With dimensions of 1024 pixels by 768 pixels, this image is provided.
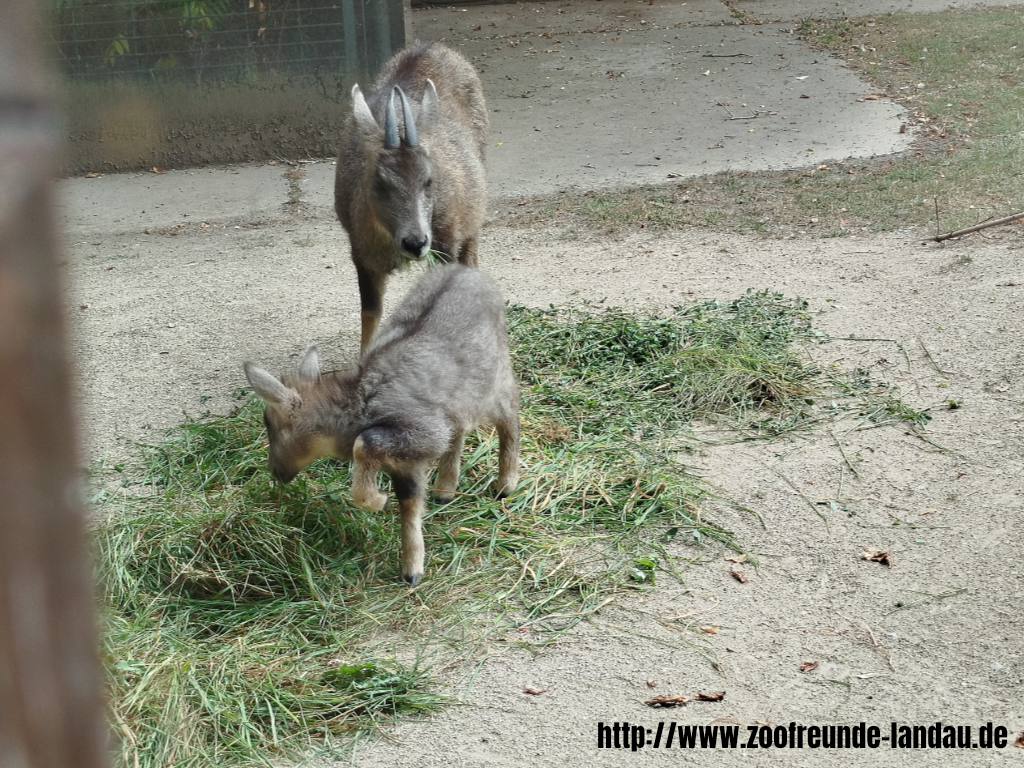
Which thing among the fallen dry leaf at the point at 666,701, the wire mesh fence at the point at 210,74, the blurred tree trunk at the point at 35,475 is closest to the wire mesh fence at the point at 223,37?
the wire mesh fence at the point at 210,74

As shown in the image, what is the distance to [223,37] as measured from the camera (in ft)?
34.0

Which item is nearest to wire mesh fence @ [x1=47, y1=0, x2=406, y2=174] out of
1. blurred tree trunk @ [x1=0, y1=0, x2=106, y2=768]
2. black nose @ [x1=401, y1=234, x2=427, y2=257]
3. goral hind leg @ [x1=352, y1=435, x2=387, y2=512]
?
black nose @ [x1=401, y1=234, x2=427, y2=257]

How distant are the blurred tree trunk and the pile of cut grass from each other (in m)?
2.94

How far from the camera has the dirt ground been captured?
3.70 metres

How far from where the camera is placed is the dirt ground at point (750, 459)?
370 centimetres

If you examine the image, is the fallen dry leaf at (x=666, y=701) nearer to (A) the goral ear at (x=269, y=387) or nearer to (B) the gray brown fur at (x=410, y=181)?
(A) the goral ear at (x=269, y=387)

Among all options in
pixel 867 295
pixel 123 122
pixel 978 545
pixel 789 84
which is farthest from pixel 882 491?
pixel 123 122

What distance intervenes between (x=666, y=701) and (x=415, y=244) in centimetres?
301

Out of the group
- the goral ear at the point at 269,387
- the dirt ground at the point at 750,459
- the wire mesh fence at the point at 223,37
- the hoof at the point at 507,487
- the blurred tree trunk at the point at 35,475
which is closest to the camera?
the blurred tree trunk at the point at 35,475

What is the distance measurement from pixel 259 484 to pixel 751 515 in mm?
2305

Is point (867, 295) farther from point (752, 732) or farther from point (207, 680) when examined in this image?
point (207, 680)

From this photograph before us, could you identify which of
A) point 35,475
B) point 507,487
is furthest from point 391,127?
point 35,475

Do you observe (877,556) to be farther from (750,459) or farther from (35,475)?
(35,475)

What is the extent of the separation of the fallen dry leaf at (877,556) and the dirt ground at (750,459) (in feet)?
0.11
